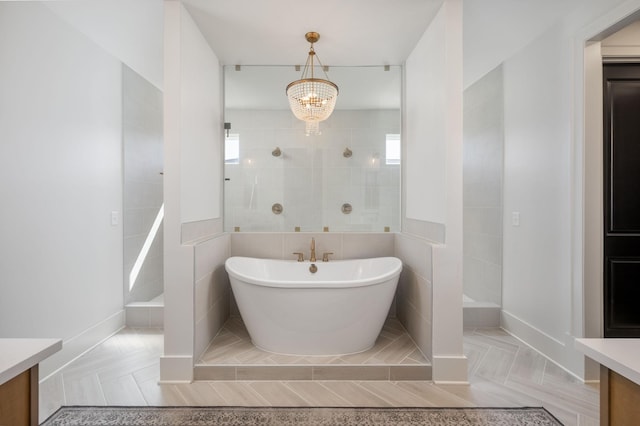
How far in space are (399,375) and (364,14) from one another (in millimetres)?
2460

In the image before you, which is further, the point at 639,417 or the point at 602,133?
the point at 602,133

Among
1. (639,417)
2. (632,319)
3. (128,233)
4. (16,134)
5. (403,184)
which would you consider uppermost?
(16,134)

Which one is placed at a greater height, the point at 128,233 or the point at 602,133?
the point at 602,133

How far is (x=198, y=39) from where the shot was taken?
263cm

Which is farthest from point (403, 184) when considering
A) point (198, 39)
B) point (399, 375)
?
point (198, 39)

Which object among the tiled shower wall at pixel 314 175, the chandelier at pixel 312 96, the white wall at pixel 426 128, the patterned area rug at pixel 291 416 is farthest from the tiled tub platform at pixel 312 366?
the chandelier at pixel 312 96

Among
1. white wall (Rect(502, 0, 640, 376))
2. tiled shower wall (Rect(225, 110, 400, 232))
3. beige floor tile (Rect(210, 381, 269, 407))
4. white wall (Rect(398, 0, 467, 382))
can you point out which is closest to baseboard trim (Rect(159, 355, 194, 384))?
beige floor tile (Rect(210, 381, 269, 407))

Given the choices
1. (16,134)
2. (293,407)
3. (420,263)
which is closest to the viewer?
(293,407)

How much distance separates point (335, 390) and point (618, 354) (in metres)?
1.63

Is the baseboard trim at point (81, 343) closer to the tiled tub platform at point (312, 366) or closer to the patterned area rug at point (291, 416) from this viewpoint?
the patterned area rug at point (291, 416)

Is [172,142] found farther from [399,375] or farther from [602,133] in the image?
[602,133]

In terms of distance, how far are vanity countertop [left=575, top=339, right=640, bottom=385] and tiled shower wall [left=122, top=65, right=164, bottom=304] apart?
11.9 feet

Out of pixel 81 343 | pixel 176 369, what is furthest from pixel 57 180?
pixel 176 369

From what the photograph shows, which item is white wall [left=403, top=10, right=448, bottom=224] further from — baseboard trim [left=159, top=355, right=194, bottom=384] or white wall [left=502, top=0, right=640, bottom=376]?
baseboard trim [left=159, top=355, right=194, bottom=384]
